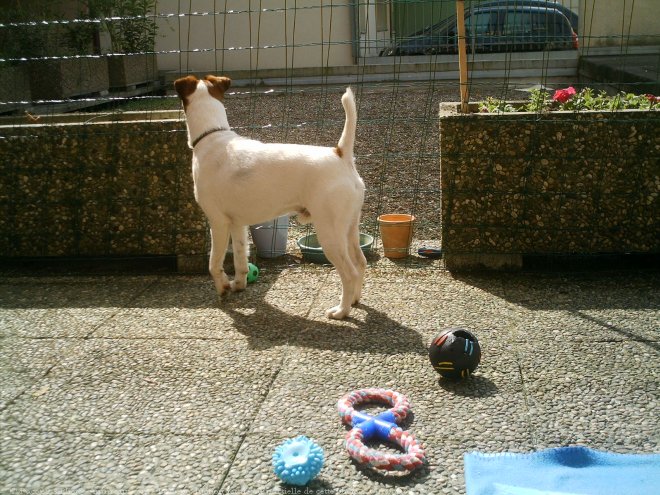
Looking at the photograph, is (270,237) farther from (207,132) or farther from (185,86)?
(185,86)

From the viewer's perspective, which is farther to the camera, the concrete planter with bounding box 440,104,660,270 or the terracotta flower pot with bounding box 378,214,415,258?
the terracotta flower pot with bounding box 378,214,415,258

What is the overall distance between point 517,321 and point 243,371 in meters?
1.86

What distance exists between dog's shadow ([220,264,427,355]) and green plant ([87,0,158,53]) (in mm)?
11296

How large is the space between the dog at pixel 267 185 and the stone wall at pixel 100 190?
60 centimetres

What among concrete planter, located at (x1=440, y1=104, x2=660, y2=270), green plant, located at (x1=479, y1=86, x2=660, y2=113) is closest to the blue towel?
concrete planter, located at (x1=440, y1=104, x2=660, y2=270)

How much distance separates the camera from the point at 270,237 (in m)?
6.27

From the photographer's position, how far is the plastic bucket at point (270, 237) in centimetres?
623

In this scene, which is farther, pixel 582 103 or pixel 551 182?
pixel 582 103

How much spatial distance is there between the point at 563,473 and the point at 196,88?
3.69 meters

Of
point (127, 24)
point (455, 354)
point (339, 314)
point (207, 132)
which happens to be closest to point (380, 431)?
point (455, 354)

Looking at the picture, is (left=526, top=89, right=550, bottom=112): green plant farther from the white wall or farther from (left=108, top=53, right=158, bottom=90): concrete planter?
the white wall

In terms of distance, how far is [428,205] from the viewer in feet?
25.1

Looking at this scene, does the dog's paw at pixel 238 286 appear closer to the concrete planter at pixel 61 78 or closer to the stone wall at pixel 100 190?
the stone wall at pixel 100 190

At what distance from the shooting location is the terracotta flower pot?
6043 mm
